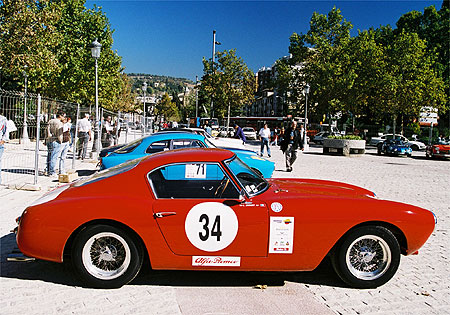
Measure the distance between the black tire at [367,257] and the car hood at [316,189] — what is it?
0.55m

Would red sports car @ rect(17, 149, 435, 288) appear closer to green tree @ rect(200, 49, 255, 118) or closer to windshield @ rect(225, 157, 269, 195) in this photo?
windshield @ rect(225, 157, 269, 195)

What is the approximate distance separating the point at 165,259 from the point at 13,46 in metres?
18.0

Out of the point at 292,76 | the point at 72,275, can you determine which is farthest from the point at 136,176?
the point at 292,76

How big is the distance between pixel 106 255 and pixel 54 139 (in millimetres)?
7938

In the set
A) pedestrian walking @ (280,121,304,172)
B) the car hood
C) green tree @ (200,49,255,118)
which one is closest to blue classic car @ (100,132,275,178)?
the car hood

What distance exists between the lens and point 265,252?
3988 millimetres

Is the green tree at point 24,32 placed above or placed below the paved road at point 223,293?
above

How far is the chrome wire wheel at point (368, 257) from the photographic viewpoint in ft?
13.6

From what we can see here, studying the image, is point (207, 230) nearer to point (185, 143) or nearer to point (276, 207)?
point (276, 207)

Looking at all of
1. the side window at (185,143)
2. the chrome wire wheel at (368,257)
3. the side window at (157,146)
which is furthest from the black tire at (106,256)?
the side window at (185,143)

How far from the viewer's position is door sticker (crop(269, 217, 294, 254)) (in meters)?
3.97

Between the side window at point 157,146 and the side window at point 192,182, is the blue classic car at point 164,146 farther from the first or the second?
the side window at point 192,182

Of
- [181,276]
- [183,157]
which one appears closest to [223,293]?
[181,276]

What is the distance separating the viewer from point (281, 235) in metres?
3.98
